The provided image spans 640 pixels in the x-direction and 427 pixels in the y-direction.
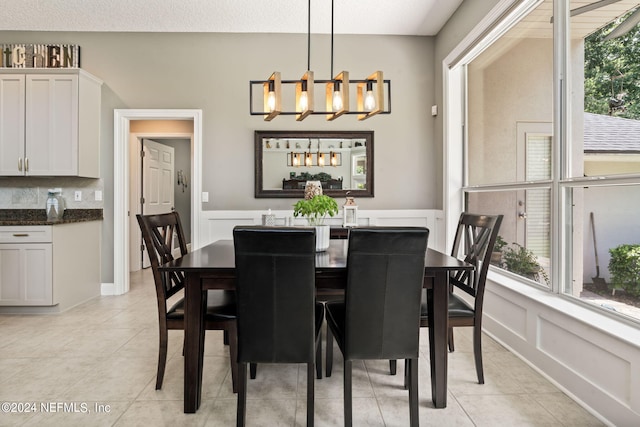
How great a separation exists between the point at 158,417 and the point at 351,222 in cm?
265

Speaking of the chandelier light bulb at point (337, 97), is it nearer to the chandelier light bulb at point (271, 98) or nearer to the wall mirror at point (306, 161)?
the chandelier light bulb at point (271, 98)

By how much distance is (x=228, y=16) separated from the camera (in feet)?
12.8

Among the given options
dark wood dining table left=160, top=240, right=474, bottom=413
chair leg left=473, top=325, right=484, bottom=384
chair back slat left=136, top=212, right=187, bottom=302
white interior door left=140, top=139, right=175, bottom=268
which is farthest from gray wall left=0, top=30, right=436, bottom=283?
dark wood dining table left=160, top=240, right=474, bottom=413

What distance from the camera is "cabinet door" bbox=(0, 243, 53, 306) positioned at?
3523 mm

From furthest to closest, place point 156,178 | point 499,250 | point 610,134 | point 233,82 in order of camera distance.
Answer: point 156,178 → point 233,82 → point 499,250 → point 610,134

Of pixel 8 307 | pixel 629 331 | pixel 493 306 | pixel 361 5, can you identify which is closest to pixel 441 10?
pixel 361 5

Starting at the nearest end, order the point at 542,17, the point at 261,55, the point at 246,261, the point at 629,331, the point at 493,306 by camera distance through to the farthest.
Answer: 1. the point at 246,261
2. the point at 629,331
3. the point at 542,17
4. the point at 493,306
5. the point at 261,55

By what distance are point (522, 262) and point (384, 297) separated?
1749 millimetres

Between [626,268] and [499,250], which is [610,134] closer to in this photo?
[626,268]

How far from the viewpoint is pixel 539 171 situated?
267 cm

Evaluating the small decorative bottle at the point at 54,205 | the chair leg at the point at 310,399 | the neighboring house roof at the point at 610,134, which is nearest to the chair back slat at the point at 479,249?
the neighboring house roof at the point at 610,134

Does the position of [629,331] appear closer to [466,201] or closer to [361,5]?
[466,201]

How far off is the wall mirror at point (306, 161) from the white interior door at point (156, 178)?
242cm

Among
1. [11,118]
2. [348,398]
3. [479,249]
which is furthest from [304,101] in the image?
[11,118]
